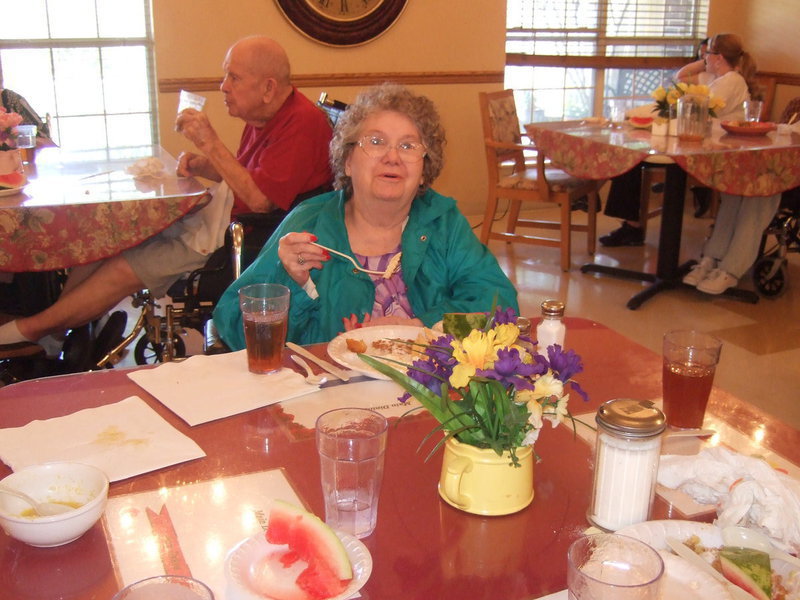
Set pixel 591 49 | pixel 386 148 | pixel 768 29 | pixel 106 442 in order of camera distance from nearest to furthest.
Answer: pixel 106 442, pixel 386 148, pixel 591 49, pixel 768 29

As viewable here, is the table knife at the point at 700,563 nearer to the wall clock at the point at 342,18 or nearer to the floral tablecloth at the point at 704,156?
the floral tablecloth at the point at 704,156

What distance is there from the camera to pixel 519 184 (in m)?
4.94

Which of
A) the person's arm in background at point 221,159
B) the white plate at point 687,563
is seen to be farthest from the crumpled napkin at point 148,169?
the white plate at point 687,563

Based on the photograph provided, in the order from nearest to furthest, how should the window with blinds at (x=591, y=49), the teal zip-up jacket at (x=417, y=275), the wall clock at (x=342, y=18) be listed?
the teal zip-up jacket at (x=417, y=275), the wall clock at (x=342, y=18), the window with blinds at (x=591, y=49)

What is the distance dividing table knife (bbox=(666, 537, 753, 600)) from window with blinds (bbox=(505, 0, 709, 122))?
5400mm

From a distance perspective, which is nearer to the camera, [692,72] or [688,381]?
[688,381]

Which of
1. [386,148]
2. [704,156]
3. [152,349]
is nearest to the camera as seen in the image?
[386,148]

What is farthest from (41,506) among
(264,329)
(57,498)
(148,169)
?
(148,169)

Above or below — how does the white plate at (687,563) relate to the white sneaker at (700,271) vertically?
above

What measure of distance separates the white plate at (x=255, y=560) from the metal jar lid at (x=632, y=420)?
0.32 m

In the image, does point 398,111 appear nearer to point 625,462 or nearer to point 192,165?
point 625,462

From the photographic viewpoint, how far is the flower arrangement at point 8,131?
9.39ft

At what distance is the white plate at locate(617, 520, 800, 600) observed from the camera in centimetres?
87

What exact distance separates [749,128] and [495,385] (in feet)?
12.6
